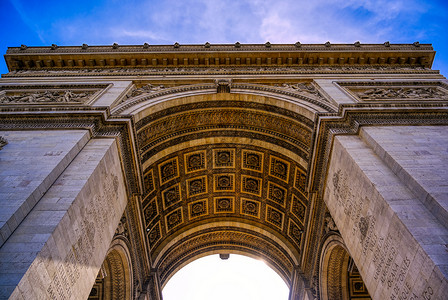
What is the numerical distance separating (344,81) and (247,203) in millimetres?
6683

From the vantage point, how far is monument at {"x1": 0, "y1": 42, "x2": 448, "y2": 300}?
5.79 metres

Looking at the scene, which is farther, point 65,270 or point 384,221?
point 384,221

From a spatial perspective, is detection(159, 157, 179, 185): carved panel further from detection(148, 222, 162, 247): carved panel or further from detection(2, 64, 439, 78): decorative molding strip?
detection(2, 64, 439, 78): decorative molding strip

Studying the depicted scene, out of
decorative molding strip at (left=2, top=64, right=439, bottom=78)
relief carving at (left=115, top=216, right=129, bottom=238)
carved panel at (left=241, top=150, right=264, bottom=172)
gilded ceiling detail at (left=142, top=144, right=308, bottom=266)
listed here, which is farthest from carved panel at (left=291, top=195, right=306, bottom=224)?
relief carving at (left=115, top=216, right=129, bottom=238)

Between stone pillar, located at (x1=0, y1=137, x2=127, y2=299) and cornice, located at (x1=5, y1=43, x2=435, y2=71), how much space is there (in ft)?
21.7

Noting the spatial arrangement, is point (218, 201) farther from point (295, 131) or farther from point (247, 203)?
point (295, 131)

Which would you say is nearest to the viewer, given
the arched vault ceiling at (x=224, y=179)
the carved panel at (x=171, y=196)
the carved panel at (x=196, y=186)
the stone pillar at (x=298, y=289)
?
the arched vault ceiling at (x=224, y=179)

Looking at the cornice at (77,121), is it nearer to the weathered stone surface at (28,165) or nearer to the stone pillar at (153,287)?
the weathered stone surface at (28,165)

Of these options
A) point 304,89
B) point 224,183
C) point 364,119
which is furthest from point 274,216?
point 364,119

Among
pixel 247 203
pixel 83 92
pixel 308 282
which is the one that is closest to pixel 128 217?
pixel 83 92

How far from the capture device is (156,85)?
12391 millimetres

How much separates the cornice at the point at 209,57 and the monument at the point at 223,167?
0.06 m

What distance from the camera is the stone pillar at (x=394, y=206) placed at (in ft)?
16.9

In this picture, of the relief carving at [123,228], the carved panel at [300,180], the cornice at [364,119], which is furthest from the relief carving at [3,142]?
the carved panel at [300,180]
